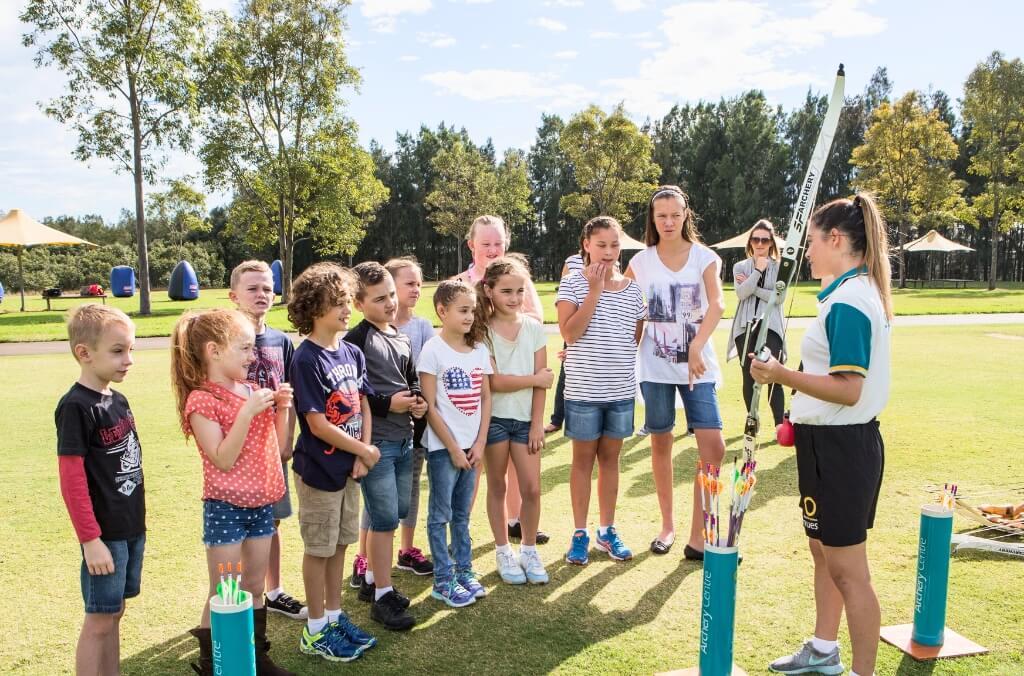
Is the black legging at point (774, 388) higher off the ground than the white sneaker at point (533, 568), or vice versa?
the black legging at point (774, 388)

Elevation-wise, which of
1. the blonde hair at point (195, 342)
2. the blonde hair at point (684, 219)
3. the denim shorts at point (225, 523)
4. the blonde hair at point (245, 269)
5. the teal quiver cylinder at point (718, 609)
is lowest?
the teal quiver cylinder at point (718, 609)

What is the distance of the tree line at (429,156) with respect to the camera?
81.4ft

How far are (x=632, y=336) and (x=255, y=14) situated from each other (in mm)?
32318

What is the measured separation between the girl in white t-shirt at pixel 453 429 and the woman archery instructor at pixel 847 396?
1662 mm

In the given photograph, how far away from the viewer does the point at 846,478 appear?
9.43 ft

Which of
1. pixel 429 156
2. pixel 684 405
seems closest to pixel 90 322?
pixel 684 405

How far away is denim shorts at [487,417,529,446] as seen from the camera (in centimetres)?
424

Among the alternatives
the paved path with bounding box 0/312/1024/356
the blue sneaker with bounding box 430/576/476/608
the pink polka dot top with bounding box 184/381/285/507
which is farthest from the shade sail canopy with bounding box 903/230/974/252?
the pink polka dot top with bounding box 184/381/285/507

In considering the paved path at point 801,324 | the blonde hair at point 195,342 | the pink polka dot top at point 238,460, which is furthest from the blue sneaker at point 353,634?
the paved path at point 801,324

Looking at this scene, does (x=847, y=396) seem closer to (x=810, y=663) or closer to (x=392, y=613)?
(x=810, y=663)

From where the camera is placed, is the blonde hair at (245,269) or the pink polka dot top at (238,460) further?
the blonde hair at (245,269)

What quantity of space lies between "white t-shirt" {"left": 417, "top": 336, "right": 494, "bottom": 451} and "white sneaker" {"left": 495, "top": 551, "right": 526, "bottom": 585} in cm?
74

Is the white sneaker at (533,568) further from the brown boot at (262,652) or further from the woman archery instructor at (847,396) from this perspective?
the woman archery instructor at (847,396)

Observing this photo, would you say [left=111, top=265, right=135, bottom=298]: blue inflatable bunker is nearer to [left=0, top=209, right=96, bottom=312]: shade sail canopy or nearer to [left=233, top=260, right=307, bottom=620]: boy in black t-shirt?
[left=0, top=209, right=96, bottom=312]: shade sail canopy
